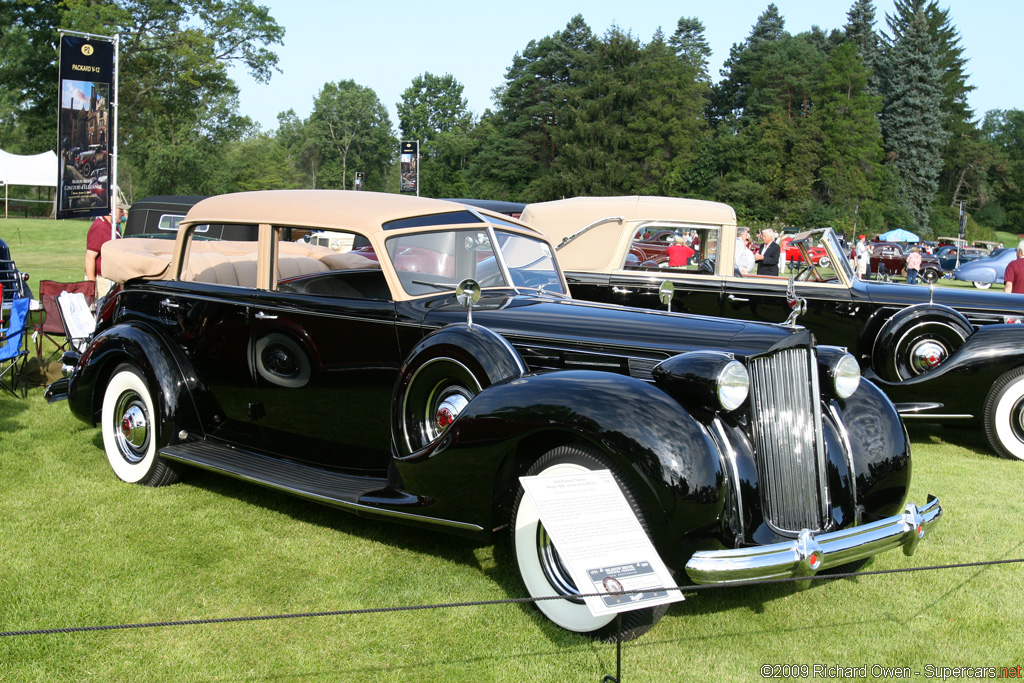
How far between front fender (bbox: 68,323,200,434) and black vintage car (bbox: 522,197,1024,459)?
409cm

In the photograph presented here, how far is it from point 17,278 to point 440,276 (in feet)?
24.3

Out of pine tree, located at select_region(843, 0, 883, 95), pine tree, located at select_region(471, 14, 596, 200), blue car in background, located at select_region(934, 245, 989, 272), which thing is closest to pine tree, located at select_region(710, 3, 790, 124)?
pine tree, located at select_region(843, 0, 883, 95)

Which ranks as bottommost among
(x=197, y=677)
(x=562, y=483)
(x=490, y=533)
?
(x=197, y=677)

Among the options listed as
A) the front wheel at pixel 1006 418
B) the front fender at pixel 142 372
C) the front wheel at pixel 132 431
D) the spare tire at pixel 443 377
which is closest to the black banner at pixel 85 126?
the front fender at pixel 142 372

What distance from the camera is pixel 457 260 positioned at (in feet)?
16.0

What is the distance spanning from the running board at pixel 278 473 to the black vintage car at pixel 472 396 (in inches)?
0.8

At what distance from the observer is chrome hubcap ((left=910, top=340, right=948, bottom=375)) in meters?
7.03

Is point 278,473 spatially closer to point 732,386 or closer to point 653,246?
point 732,386

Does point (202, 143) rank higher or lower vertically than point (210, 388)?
higher

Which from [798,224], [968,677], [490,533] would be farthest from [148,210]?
[798,224]

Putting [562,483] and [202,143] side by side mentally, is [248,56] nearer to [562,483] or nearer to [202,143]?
[202,143]

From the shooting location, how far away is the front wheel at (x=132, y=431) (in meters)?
5.31

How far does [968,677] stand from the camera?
3.17m

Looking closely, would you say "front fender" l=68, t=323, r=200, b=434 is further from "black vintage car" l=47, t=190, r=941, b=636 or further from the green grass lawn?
the green grass lawn
